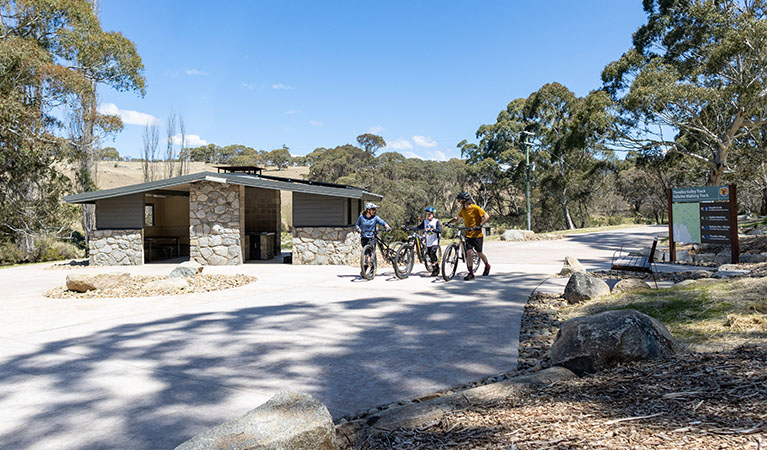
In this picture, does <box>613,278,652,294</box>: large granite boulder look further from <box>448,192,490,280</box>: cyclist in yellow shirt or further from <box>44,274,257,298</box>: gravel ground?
<box>44,274,257,298</box>: gravel ground

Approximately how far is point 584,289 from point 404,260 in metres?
4.19

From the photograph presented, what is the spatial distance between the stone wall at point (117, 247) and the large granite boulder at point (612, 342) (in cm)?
1506

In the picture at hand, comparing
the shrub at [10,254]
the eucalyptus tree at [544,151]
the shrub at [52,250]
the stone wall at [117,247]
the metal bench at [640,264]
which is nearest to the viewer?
the metal bench at [640,264]

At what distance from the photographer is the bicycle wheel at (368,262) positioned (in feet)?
31.9

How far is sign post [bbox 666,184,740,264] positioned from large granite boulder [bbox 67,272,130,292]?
481 inches

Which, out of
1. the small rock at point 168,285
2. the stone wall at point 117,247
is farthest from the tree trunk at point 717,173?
the stone wall at point 117,247

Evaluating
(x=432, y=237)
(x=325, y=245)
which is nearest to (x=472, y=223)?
(x=432, y=237)

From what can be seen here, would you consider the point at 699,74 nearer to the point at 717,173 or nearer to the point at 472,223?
the point at 717,173

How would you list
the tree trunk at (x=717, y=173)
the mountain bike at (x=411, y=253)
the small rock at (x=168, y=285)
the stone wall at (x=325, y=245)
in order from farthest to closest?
the tree trunk at (x=717, y=173) < the stone wall at (x=325, y=245) < the mountain bike at (x=411, y=253) < the small rock at (x=168, y=285)

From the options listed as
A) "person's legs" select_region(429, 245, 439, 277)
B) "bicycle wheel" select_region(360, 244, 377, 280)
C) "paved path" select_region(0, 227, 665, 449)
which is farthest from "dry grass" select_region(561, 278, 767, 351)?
"bicycle wheel" select_region(360, 244, 377, 280)

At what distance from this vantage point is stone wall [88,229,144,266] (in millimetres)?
15523

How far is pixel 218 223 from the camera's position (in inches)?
577

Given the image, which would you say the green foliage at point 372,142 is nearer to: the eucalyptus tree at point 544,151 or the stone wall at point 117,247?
the eucalyptus tree at point 544,151

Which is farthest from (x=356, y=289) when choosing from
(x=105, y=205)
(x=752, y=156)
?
(x=752, y=156)
